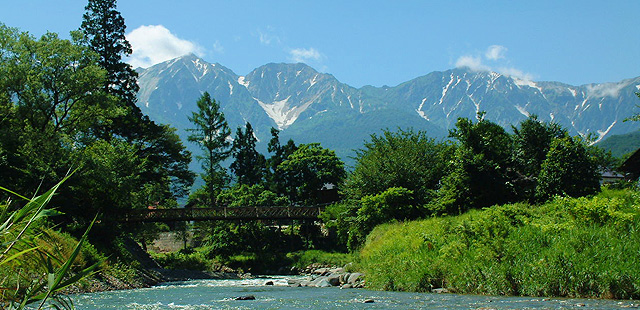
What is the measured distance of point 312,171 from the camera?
54.2 m

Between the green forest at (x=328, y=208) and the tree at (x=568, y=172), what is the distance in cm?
6

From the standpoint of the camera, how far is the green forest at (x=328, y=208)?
31.8ft

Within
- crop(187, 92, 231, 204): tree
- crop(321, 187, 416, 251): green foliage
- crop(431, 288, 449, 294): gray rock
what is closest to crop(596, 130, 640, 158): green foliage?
crop(187, 92, 231, 204): tree

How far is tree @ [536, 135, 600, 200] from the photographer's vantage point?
21578 millimetres

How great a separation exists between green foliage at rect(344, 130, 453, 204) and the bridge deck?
5804 mm

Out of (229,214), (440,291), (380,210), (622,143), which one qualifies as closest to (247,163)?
(229,214)

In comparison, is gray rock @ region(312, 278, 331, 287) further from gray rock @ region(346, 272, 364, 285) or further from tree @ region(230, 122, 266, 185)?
tree @ region(230, 122, 266, 185)

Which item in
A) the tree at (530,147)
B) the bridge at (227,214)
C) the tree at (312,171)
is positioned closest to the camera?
the tree at (530,147)

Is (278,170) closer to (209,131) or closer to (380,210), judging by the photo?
(209,131)

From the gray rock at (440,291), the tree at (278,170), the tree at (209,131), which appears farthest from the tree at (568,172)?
the tree at (278,170)

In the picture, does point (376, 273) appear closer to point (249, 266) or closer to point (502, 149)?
point (502, 149)

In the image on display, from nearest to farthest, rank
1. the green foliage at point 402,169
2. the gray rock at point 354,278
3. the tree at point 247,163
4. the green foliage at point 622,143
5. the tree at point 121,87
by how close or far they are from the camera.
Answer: the gray rock at point 354,278 < the green foliage at point 402,169 < the tree at point 121,87 < the tree at point 247,163 < the green foliage at point 622,143

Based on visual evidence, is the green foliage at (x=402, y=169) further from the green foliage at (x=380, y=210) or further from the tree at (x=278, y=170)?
the tree at (x=278, y=170)

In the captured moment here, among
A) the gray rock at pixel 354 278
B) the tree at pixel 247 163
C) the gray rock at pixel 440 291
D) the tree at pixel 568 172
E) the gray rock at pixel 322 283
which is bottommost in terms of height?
the gray rock at pixel 322 283
